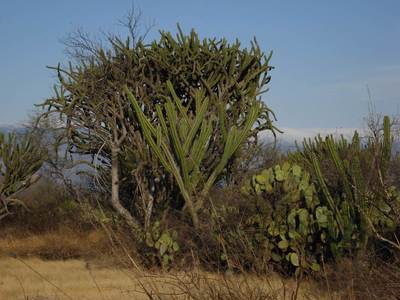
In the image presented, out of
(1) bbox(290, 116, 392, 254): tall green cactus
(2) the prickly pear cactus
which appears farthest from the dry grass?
(1) bbox(290, 116, 392, 254): tall green cactus

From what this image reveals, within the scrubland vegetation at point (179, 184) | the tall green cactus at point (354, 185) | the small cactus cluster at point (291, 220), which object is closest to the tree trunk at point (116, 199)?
the scrubland vegetation at point (179, 184)

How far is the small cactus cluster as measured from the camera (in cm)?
599

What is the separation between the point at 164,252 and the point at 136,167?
1826mm

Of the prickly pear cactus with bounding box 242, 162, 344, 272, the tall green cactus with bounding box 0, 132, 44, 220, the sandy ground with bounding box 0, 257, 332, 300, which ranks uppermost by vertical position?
the tall green cactus with bounding box 0, 132, 44, 220

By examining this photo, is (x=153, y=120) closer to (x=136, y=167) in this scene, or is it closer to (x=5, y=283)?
(x=136, y=167)

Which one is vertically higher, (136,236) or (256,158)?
(256,158)

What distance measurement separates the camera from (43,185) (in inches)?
509

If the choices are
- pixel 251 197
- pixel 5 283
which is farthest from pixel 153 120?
pixel 5 283

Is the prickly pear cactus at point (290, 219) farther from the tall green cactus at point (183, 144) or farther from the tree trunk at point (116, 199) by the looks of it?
the tree trunk at point (116, 199)

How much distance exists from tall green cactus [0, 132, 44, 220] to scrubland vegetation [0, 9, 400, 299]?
0.03 m

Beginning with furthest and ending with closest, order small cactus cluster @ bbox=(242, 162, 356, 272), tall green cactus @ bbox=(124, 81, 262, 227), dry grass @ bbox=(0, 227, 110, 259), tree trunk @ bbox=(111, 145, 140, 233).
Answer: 1. dry grass @ bbox=(0, 227, 110, 259)
2. tree trunk @ bbox=(111, 145, 140, 233)
3. tall green cactus @ bbox=(124, 81, 262, 227)
4. small cactus cluster @ bbox=(242, 162, 356, 272)

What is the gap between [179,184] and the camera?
24.4ft

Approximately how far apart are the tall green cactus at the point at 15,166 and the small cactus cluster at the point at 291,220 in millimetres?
5918

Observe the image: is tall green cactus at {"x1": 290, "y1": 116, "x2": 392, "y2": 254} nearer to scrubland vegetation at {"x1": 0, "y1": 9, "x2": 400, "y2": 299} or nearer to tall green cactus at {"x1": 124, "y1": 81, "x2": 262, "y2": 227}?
scrubland vegetation at {"x1": 0, "y1": 9, "x2": 400, "y2": 299}
